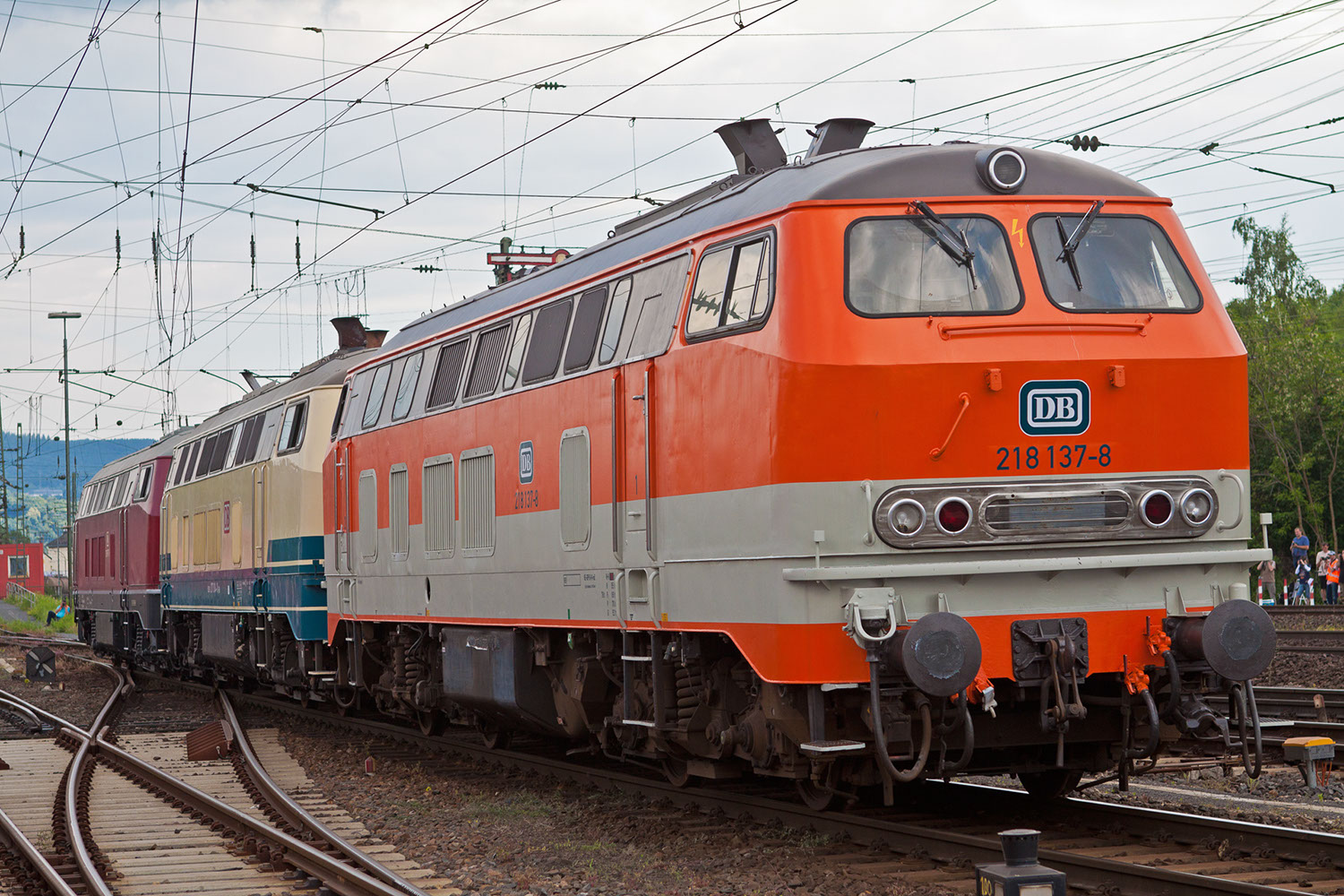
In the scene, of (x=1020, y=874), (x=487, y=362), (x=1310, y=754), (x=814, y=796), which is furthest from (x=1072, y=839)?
(x=487, y=362)

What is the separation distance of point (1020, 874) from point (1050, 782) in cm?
406

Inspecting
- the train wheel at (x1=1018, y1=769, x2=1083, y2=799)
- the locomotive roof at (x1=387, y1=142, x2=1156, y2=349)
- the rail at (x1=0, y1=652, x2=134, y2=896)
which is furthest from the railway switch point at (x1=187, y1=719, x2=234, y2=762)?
the train wheel at (x1=1018, y1=769, x2=1083, y2=799)

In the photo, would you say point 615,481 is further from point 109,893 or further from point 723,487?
point 109,893

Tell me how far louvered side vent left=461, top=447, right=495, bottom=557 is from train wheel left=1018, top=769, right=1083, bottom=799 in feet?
15.8

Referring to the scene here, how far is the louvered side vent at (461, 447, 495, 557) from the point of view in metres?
12.7

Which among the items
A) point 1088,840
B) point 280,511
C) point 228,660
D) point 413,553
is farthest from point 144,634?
point 1088,840

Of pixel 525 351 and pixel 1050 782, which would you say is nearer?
pixel 1050 782

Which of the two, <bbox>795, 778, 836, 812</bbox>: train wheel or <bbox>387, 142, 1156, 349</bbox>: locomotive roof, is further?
<bbox>795, 778, 836, 812</bbox>: train wheel

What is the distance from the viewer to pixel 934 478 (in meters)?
8.48

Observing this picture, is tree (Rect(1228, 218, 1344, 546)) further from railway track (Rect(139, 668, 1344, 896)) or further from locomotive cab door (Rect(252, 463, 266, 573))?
railway track (Rect(139, 668, 1344, 896))

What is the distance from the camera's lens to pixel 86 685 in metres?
29.4

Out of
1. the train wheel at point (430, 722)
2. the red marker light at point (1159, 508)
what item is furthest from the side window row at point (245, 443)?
the red marker light at point (1159, 508)

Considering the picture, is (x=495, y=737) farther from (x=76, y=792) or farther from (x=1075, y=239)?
(x=1075, y=239)

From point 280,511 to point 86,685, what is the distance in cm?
1229
